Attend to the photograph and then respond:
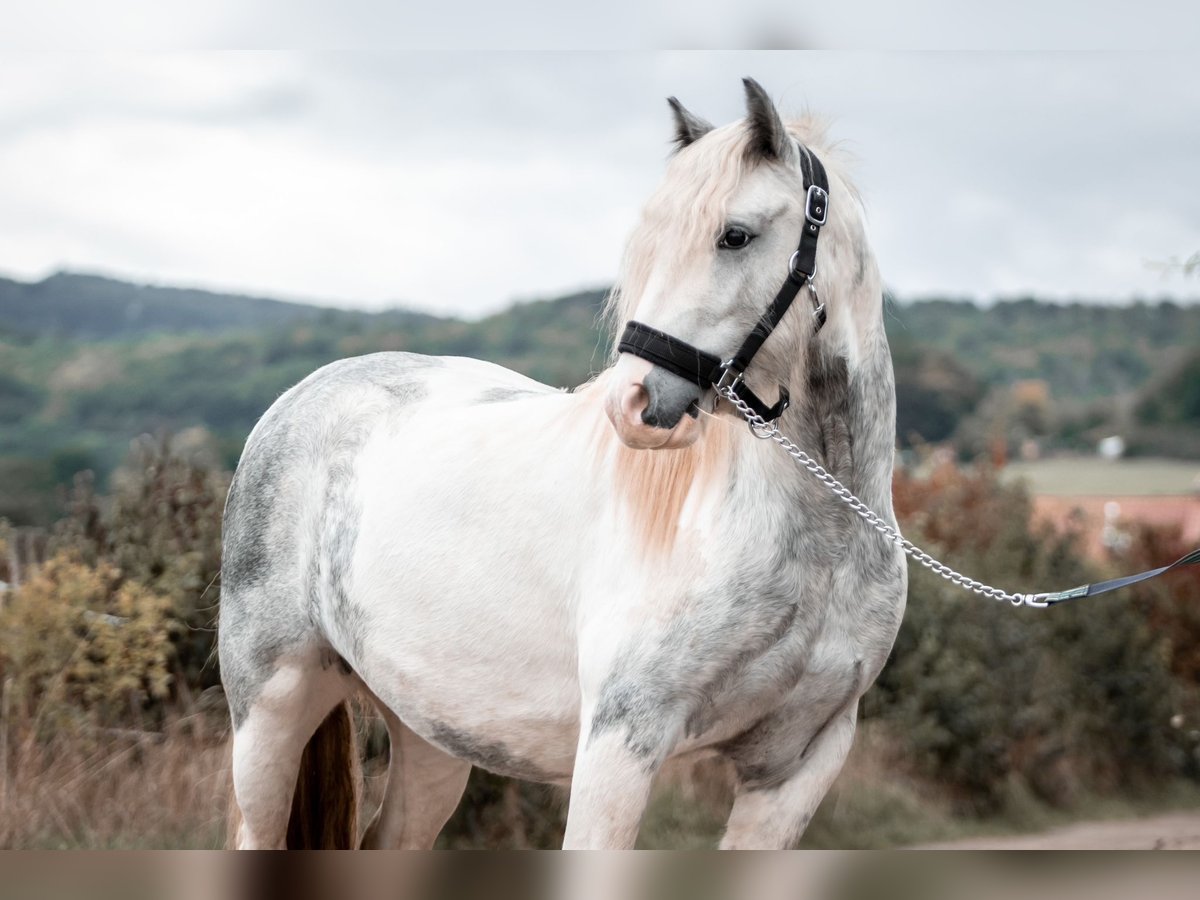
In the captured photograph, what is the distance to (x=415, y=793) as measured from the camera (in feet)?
9.93

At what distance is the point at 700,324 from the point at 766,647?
1.93 ft

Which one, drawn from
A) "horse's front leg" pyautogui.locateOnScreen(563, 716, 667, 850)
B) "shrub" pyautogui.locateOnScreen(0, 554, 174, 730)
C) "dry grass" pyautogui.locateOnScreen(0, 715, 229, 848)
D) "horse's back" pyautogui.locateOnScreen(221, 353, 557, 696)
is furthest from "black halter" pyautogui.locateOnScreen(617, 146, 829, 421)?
"shrub" pyautogui.locateOnScreen(0, 554, 174, 730)

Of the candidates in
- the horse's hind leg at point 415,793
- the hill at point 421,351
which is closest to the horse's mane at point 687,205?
the horse's hind leg at point 415,793

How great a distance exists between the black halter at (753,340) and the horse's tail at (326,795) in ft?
5.42

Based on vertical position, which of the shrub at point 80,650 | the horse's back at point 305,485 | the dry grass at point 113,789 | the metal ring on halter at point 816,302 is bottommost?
the dry grass at point 113,789

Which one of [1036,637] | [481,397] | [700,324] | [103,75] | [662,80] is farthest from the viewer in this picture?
[103,75]

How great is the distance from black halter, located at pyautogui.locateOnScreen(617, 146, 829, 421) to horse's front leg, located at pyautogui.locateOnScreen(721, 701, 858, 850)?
674 mm

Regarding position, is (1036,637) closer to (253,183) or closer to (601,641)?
(601,641)

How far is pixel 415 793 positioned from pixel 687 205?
6.08 feet

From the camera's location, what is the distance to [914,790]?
661cm

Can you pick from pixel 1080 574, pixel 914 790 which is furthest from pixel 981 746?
pixel 1080 574

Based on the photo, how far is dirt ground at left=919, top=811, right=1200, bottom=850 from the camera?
248 inches

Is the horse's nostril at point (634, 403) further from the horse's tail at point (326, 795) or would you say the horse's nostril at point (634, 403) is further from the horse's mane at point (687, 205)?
the horse's tail at point (326, 795)

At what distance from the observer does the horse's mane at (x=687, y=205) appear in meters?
1.93
